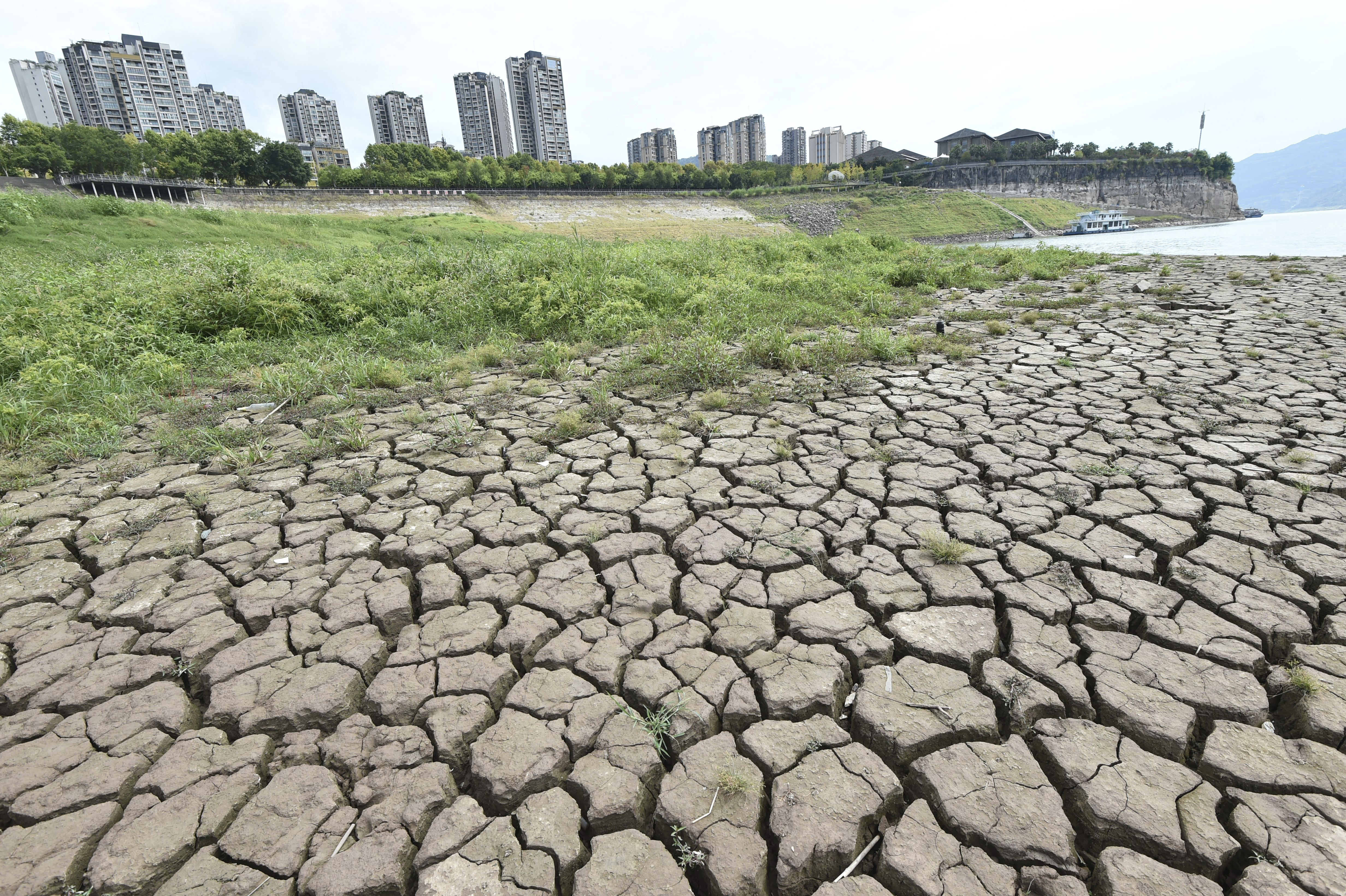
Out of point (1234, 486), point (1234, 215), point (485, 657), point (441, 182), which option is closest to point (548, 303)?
point (485, 657)

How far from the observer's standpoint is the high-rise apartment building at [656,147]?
330 feet

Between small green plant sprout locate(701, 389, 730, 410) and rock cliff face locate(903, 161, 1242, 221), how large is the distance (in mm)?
59154

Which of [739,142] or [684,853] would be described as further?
[739,142]

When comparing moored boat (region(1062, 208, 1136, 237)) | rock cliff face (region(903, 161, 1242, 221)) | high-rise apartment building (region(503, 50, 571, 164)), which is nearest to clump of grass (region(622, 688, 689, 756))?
moored boat (region(1062, 208, 1136, 237))

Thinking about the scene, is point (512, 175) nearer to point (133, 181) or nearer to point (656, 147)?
point (133, 181)

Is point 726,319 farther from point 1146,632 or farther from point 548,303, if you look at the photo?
point 1146,632

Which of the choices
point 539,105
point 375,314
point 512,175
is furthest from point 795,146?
point 375,314

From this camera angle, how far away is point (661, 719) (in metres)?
1.91

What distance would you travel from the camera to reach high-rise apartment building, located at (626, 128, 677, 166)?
100625 millimetres

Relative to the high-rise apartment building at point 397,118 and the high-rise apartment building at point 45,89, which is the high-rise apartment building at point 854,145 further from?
the high-rise apartment building at point 45,89

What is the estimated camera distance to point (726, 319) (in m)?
6.68

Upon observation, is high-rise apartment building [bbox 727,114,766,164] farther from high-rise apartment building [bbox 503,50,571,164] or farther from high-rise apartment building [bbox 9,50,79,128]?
high-rise apartment building [bbox 9,50,79,128]

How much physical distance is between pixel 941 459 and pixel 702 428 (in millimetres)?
1533

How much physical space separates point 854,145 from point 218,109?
106m
